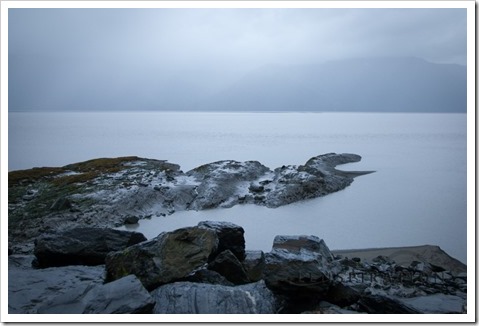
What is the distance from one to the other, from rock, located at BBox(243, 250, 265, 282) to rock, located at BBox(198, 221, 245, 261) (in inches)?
7.4

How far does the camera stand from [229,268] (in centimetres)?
834

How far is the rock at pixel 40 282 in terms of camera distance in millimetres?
7273

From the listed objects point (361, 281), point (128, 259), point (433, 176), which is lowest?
point (361, 281)

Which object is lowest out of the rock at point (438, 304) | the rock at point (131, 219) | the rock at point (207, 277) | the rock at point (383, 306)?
the rock at point (438, 304)

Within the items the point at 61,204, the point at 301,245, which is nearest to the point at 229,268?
the point at 301,245

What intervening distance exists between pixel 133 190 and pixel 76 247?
7.49 m

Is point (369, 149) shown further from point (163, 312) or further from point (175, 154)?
point (163, 312)

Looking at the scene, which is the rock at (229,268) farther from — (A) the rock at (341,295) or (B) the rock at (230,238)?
(A) the rock at (341,295)

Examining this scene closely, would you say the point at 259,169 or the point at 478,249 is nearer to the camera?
the point at 478,249

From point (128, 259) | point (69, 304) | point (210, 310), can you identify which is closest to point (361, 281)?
point (210, 310)

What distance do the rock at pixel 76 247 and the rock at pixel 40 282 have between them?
13.1 inches

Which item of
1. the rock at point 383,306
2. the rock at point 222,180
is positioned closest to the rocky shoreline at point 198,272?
the rock at point 383,306

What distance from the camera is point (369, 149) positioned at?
33.6 metres

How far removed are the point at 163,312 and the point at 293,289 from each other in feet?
7.69
